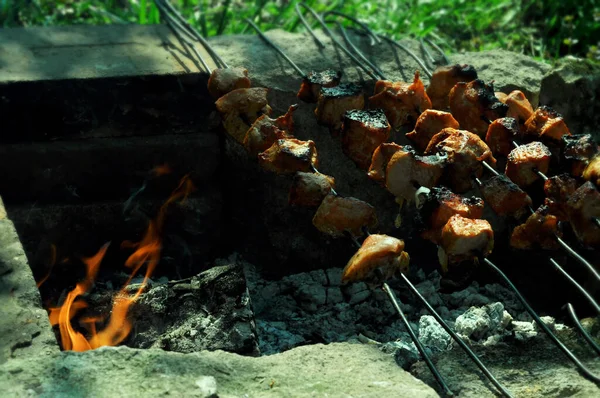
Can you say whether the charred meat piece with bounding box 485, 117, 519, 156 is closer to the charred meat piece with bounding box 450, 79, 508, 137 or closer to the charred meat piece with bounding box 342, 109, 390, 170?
the charred meat piece with bounding box 450, 79, 508, 137

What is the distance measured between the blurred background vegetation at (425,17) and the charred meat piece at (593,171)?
2.99 meters

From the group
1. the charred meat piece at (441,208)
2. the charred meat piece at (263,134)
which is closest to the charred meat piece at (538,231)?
→ the charred meat piece at (441,208)

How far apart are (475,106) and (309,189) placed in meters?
0.78

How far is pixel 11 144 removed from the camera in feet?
11.3

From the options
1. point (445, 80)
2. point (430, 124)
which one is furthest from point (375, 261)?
point (445, 80)

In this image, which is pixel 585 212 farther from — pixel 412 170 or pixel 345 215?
pixel 345 215

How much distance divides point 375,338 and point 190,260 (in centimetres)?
102

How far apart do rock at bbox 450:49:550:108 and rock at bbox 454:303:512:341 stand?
112 centimetres

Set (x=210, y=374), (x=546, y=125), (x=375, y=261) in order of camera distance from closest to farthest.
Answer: (x=210, y=374), (x=375, y=261), (x=546, y=125)

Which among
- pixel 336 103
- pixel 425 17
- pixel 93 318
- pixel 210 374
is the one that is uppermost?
pixel 336 103

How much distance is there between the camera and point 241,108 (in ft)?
11.0

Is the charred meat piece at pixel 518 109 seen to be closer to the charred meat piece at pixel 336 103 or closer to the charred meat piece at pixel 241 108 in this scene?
the charred meat piece at pixel 336 103

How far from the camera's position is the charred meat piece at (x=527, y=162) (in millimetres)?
2948

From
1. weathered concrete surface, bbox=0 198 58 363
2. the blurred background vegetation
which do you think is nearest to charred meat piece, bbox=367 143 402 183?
weathered concrete surface, bbox=0 198 58 363
